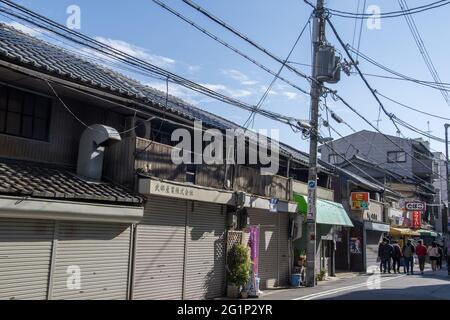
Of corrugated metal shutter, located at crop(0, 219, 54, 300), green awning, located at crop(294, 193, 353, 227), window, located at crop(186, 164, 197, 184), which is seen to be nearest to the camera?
corrugated metal shutter, located at crop(0, 219, 54, 300)

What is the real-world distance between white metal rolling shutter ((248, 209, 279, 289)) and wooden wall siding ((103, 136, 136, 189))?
6.60 m

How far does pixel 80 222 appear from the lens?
11547mm

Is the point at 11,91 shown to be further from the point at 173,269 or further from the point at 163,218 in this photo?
the point at 173,269

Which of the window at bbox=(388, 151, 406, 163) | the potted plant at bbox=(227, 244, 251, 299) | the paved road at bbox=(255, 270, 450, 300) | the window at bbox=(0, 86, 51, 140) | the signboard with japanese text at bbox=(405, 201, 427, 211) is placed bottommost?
the paved road at bbox=(255, 270, 450, 300)

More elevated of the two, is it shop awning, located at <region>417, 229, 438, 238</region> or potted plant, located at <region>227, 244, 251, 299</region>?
shop awning, located at <region>417, 229, 438, 238</region>

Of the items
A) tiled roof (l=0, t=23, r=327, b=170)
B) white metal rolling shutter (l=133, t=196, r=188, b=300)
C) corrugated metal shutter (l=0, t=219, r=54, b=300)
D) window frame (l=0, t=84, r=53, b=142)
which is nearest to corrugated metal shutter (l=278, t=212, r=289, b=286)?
tiled roof (l=0, t=23, r=327, b=170)

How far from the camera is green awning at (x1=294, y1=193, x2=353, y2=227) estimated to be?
21594 mm

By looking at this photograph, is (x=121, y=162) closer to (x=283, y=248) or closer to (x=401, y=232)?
(x=283, y=248)

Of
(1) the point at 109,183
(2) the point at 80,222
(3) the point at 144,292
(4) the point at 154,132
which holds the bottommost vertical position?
(3) the point at 144,292

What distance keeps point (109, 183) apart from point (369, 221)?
2239cm

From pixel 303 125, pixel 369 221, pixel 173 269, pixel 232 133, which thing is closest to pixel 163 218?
pixel 173 269

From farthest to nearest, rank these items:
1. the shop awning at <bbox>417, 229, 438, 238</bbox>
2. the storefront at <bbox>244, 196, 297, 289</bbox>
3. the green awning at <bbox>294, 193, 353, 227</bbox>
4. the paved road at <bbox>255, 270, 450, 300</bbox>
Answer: the shop awning at <bbox>417, 229, 438, 238</bbox> < the green awning at <bbox>294, 193, 353, 227</bbox> < the storefront at <bbox>244, 196, 297, 289</bbox> < the paved road at <bbox>255, 270, 450, 300</bbox>

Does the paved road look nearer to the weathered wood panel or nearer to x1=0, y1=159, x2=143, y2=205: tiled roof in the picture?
the weathered wood panel

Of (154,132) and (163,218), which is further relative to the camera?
(154,132)
